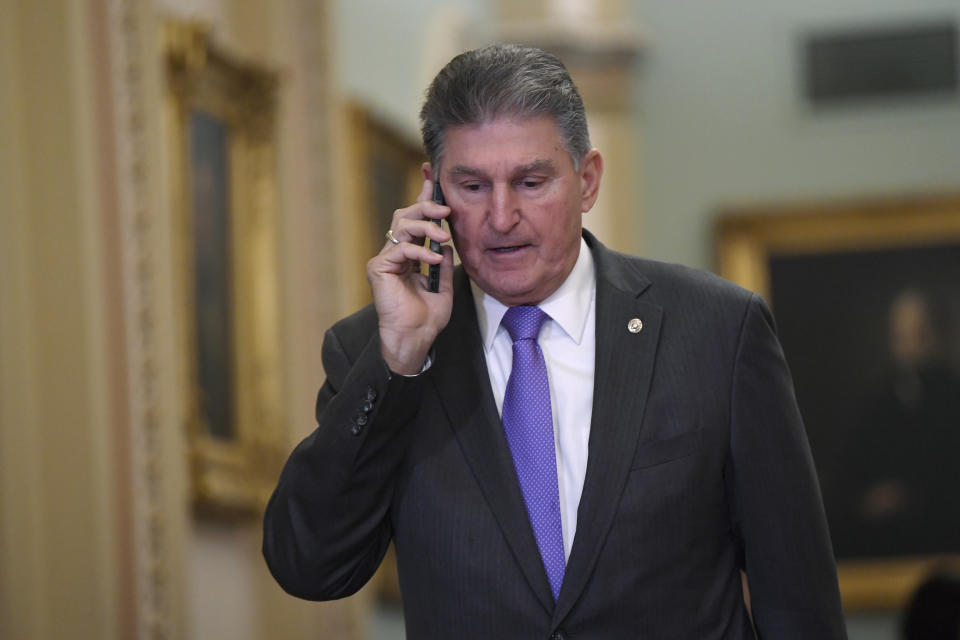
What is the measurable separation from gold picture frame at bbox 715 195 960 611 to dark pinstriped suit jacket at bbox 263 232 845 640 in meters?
8.66

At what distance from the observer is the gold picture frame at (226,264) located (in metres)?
5.88

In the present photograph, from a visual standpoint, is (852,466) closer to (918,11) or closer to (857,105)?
(857,105)

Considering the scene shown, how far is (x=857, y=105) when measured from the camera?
12070mm

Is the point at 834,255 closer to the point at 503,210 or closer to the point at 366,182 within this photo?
the point at 366,182

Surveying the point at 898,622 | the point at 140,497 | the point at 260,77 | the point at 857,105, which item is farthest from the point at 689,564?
the point at 857,105

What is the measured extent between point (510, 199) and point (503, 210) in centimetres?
4

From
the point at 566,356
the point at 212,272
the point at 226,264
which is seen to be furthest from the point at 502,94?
the point at 226,264

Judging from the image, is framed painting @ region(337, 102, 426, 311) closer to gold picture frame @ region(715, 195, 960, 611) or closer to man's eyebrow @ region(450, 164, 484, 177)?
gold picture frame @ region(715, 195, 960, 611)

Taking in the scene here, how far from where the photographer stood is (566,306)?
10.5 ft

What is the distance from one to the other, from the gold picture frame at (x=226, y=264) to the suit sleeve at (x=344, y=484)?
9.39 ft

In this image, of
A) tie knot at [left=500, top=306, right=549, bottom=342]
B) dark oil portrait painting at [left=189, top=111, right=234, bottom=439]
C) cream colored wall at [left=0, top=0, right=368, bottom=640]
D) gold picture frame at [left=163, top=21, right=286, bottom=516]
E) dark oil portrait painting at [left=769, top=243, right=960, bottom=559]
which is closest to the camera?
tie knot at [left=500, top=306, right=549, bottom=342]

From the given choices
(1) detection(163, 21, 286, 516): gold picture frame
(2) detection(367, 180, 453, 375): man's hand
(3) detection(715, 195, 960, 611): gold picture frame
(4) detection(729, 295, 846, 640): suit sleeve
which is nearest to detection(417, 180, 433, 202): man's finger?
(2) detection(367, 180, 453, 375): man's hand

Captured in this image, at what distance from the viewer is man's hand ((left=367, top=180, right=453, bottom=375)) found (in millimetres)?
2990

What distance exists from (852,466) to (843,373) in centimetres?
69
